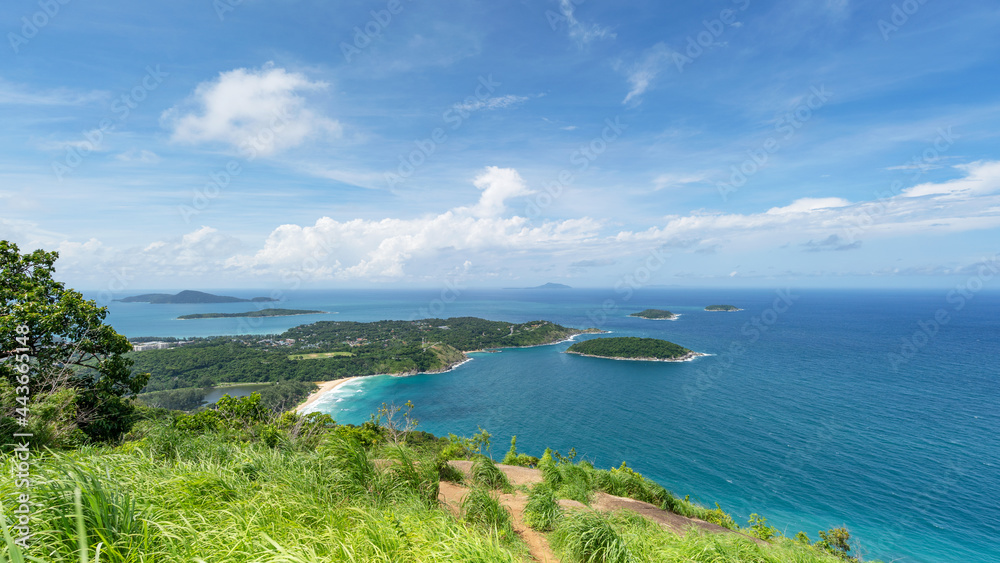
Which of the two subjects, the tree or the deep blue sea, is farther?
the deep blue sea

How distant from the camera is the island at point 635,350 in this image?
270 ft

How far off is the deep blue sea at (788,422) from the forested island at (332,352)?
26.7ft

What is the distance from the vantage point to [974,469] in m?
33.9

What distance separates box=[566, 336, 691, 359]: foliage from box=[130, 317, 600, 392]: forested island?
18440 mm

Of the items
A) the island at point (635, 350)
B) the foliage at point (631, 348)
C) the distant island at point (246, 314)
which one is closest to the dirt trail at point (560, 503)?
the island at point (635, 350)

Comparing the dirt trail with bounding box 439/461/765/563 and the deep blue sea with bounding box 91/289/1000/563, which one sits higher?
the dirt trail with bounding box 439/461/765/563

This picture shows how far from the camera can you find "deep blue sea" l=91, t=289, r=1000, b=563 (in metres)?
29.3

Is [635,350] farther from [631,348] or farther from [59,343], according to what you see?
[59,343]

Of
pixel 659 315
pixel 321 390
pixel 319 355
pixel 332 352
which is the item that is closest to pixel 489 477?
pixel 321 390

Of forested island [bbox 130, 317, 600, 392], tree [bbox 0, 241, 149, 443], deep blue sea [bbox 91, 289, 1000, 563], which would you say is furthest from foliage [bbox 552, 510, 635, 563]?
forested island [bbox 130, 317, 600, 392]

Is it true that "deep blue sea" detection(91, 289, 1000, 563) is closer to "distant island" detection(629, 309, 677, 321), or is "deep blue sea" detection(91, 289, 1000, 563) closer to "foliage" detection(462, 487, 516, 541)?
"foliage" detection(462, 487, 516, 541)

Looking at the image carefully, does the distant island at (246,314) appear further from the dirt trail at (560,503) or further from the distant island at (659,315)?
the dirt trail at (560,503)

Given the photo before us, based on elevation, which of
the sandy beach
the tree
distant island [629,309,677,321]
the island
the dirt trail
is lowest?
the sandy beach

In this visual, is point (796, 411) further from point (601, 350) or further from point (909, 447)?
point (601, 350)
